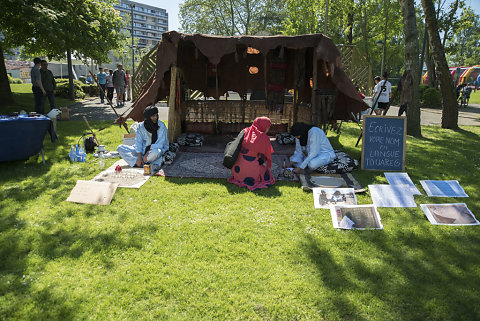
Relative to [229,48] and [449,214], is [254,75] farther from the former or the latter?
[449,214]

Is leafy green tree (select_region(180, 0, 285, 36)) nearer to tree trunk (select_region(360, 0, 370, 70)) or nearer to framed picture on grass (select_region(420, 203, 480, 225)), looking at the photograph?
tree trunk (select_region(360, 0, 370, 70))

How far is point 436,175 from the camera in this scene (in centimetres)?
657

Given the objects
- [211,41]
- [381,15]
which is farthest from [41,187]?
[381,15]

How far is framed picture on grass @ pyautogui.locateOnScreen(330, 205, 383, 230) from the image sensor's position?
4387 mm

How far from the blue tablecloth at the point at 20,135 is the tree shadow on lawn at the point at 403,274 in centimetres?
547

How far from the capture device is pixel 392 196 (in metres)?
5.29

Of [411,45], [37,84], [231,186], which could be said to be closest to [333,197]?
[231,186]

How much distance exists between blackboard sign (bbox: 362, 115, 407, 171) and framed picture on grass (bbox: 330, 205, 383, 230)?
7.84 ft

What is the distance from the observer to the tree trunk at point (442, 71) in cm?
1047

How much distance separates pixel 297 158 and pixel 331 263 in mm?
3574

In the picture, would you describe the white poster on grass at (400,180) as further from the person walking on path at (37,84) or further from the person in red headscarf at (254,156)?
the person walking on path at (37,84)

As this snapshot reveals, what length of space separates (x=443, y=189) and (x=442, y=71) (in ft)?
23.8

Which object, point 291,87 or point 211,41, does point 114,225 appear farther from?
point 291,87

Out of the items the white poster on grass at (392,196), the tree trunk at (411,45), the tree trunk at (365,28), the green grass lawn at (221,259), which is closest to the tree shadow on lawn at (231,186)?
the green grass lawn at (221,259)
